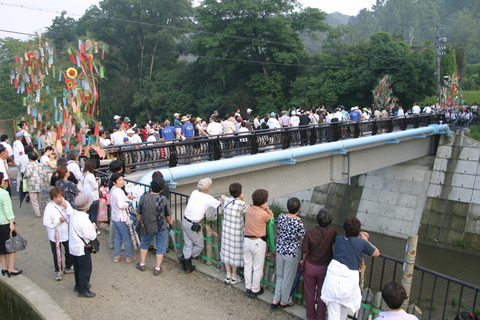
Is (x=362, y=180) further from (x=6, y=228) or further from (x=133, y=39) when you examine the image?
(x=133, y=39)

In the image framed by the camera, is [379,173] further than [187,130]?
Yes

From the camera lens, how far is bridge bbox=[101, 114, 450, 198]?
9266mm

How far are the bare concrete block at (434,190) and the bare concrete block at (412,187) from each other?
39 centimetres

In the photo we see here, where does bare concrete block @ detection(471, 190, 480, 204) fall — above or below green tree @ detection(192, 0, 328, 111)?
below

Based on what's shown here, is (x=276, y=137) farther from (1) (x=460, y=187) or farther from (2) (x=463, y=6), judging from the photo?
(2) (x=463, y=6)

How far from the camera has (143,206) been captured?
595cm

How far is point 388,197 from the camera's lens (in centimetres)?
1972

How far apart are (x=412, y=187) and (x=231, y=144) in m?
12.2

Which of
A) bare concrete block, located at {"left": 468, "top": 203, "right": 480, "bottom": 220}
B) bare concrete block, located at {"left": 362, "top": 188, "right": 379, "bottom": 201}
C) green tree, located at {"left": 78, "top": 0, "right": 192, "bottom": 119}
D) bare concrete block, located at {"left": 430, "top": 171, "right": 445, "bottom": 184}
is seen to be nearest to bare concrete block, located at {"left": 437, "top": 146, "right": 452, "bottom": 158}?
bare concrete block, located at {"left": 430, "top": 171, "right": 445, "bottom": 184}

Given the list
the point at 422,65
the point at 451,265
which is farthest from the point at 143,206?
the point at 422,65

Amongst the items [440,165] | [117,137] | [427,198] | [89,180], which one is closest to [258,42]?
[440,165]

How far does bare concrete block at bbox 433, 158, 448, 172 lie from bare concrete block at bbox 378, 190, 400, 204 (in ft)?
7.21

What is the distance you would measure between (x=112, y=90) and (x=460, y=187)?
3952 cm

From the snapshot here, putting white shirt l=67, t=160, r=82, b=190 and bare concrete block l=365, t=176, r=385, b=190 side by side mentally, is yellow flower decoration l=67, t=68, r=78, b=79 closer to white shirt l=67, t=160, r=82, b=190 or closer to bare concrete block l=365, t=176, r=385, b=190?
white shirt l=67, t=160, r=82, b=190
